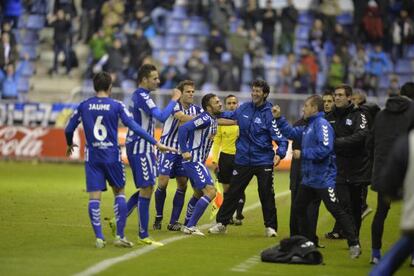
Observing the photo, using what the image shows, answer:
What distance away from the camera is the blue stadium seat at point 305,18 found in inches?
1252

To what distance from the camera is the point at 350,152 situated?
1270 centimetres

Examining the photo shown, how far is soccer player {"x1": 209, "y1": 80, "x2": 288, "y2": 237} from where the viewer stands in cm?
1353

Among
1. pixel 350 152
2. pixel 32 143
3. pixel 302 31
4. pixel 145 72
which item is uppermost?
pixel 302 31

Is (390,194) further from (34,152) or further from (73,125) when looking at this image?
(34,152)

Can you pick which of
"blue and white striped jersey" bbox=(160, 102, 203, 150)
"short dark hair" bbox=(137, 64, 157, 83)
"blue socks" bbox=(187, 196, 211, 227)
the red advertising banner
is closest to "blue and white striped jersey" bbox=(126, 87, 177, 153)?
"short dark hair" bbox=(137, 64, 157, 83)

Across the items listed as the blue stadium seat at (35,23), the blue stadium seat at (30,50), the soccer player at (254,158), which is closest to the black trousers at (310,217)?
the soccer player at (254,158)

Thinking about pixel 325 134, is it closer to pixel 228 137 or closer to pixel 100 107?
pixel 100 107

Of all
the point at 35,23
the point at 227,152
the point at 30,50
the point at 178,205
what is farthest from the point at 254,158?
the point at 35,23

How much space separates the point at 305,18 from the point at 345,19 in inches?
52.0

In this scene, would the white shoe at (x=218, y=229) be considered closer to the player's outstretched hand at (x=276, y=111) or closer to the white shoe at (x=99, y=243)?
the player's outstretched hand at (x=276, y=111)

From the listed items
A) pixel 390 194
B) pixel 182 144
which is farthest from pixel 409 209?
pixel 182 144

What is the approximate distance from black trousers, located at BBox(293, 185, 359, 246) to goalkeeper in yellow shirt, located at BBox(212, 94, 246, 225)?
3452 millimetres

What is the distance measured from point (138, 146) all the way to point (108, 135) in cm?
75

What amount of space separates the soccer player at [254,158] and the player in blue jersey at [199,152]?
0.41 m
